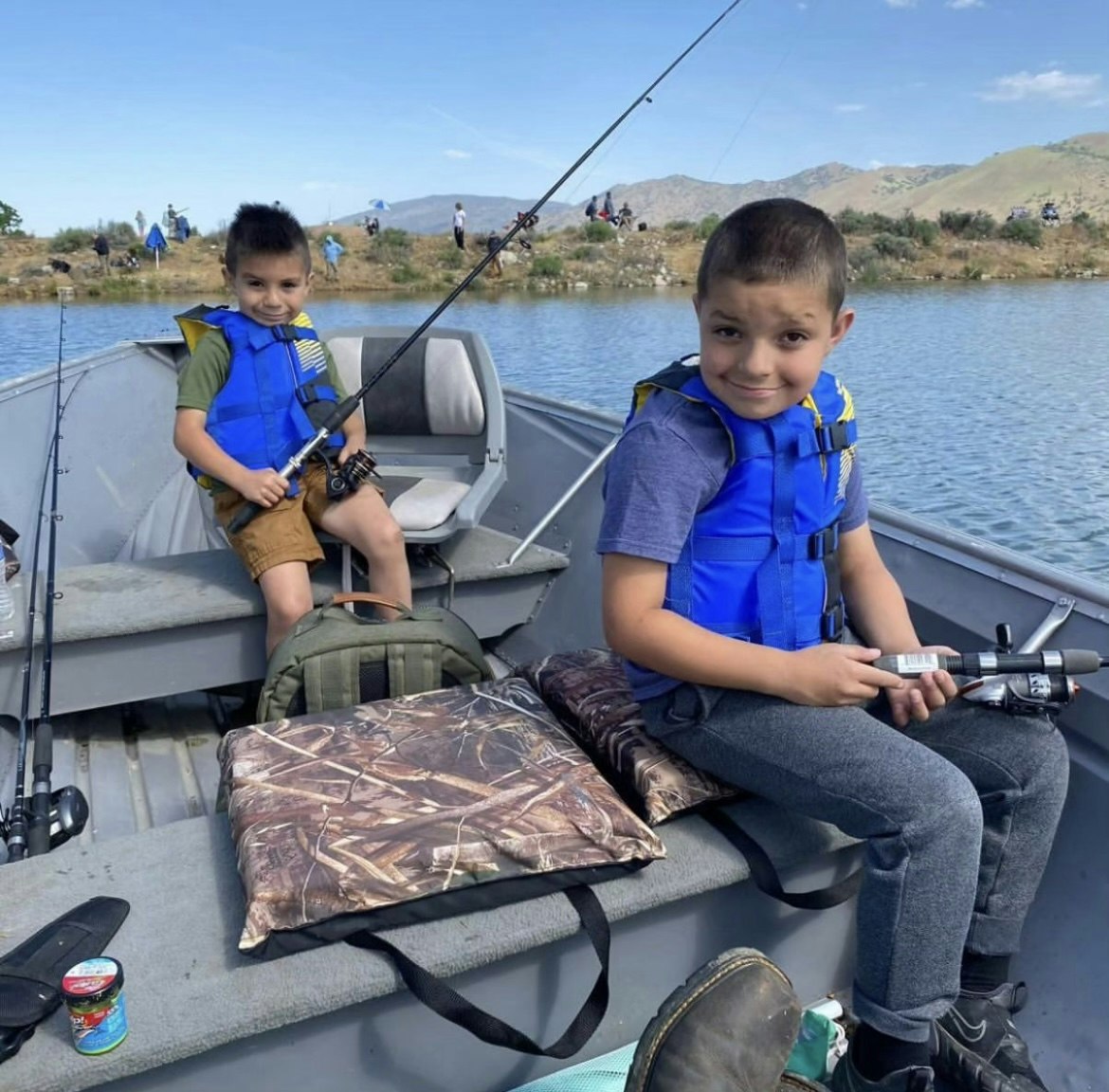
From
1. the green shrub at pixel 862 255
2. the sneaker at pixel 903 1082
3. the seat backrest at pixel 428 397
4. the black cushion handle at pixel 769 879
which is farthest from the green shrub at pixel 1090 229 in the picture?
the sneaker at pixel 903 1082

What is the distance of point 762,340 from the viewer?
1.62 m

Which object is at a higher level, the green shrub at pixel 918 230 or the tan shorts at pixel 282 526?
the green shrub at pixel 918 230

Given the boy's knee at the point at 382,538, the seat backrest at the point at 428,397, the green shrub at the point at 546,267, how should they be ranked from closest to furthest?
the boy's knee at the point at 382,538, the seat backrest at the point at 428,397, the green shrub at the point at 546,267

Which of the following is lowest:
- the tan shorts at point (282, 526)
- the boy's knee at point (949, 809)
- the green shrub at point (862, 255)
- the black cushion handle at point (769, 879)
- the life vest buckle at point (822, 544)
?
the black cushion handle at point (769, 879)

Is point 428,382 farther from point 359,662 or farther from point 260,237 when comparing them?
point 359,662

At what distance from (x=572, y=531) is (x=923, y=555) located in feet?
4.49

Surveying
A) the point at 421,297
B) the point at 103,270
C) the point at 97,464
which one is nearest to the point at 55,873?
the point at 97,464

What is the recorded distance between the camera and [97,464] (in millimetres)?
4309

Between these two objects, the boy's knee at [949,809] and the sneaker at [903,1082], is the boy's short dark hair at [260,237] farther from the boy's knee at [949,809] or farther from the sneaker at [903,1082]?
the sneaker at [903,1082]

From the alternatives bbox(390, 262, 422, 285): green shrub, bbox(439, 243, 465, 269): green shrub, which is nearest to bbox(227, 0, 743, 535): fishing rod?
bbox(390, 262, 422, 285): green shrub

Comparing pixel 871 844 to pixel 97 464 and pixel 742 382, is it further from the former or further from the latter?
pixel 97 464

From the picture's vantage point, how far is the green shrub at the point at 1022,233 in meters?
35.2

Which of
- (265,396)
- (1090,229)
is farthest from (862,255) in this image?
(265,396)

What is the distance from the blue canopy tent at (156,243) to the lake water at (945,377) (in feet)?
45.5
